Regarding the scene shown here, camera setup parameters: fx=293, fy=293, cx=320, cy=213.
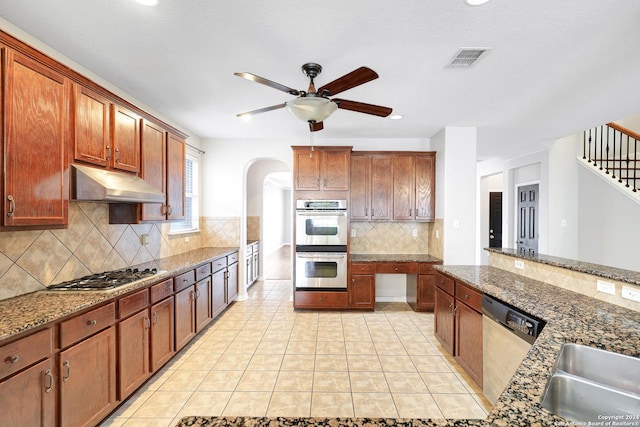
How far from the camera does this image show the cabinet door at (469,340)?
2.30m

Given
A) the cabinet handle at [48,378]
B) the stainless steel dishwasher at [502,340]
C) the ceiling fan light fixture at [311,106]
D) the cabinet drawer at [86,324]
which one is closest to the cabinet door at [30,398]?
the cabinet handle at [48,378]

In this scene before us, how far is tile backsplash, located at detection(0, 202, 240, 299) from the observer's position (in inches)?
77.4

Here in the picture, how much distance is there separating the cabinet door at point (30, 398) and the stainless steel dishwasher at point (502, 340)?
103 inches

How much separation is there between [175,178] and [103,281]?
4.56 ft

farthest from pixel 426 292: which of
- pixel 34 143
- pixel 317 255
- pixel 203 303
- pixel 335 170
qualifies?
pixel 34 143

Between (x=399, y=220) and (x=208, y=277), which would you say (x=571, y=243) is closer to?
(x=399, y=220)

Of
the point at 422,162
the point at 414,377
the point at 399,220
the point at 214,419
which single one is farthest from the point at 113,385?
the point at 422,162

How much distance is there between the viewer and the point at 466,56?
2295mm

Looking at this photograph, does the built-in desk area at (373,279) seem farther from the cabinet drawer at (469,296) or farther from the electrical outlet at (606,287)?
the electrical outlet at (606,287)

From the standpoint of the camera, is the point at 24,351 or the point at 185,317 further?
the point at 185,317

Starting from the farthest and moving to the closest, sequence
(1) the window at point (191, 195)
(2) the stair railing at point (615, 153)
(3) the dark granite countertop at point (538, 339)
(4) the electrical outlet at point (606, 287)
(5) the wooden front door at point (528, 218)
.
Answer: (5) the wooden front door at point (528, 218) < (2) the stair railing at point (615, 153) < (1) the window at point (191, 195) < (4) the electrical outlet at point (606, 287) < (3) the dark granite countertop at point (538, 339)

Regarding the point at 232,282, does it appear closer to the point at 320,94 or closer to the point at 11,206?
the point at 11,206

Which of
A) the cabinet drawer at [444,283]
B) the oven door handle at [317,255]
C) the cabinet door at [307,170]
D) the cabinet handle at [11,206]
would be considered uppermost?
the cabinet door at [307,170]

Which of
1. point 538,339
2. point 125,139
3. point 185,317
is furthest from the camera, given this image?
point 185,317
